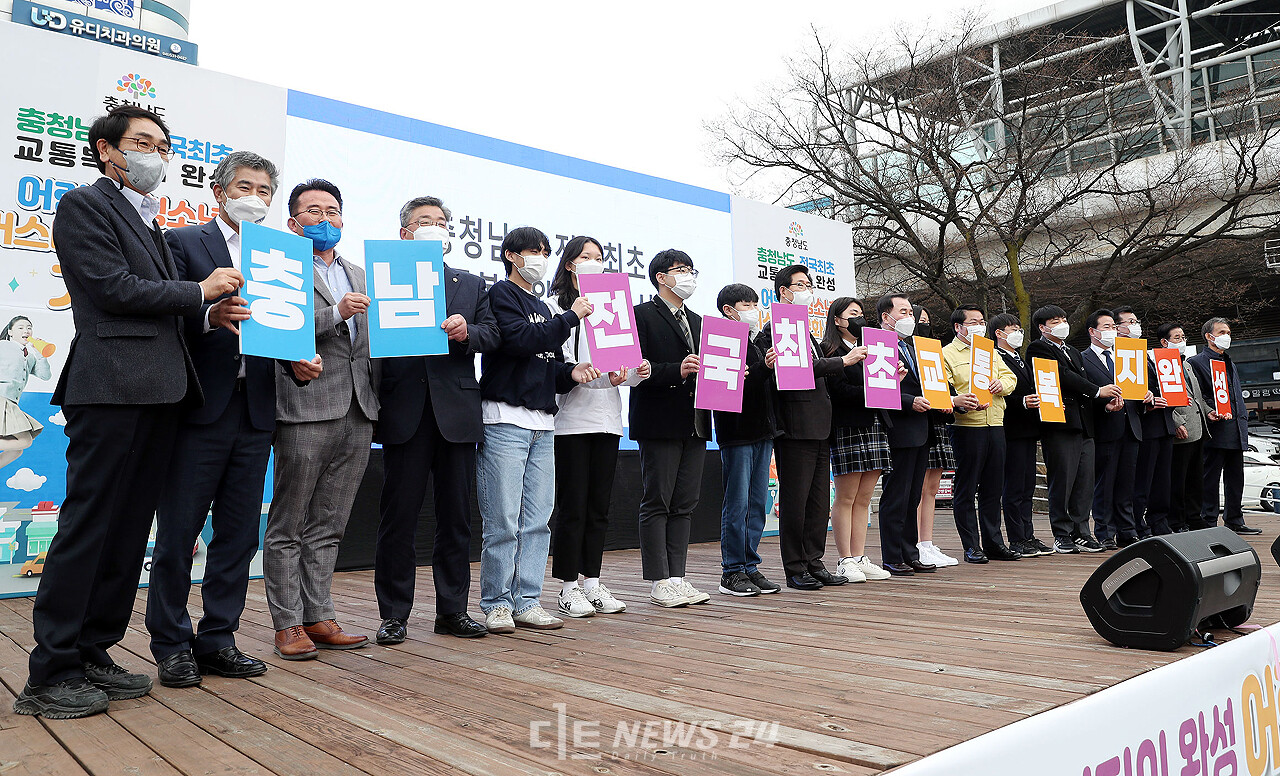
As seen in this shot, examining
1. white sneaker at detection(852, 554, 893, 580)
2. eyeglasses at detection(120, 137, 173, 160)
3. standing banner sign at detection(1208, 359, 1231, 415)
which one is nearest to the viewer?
eyeglasses at detection(120, 137, 173, 160)

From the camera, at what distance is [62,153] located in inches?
163

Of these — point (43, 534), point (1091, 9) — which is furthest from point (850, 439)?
point (1091, 9)

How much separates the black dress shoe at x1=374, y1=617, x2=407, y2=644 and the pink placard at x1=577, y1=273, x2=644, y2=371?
45.3 inches

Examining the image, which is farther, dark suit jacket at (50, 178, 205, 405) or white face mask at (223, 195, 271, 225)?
white face mask at (223, 195, 271, 225)

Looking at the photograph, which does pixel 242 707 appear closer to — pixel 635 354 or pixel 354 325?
pixel 354 325

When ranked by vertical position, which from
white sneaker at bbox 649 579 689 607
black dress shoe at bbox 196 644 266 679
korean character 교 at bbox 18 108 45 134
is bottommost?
white sneaker at bbox 649 579 689 607

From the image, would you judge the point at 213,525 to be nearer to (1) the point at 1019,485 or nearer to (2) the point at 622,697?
(2) the point at 622,697

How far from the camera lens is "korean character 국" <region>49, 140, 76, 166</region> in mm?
4109

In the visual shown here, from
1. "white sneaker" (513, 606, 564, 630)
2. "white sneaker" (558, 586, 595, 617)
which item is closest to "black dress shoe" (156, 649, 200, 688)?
"white sneaker" (513, 606, 564, 630)

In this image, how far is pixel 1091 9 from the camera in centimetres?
1578

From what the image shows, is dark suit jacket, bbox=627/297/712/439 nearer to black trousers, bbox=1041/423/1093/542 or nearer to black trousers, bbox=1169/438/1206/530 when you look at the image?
black trousers, bbox=1041/423/1093/542

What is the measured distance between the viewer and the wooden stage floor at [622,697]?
1509mm

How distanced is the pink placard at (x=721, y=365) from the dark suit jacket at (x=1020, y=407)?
2161 mm

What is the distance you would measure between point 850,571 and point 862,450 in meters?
0.62
